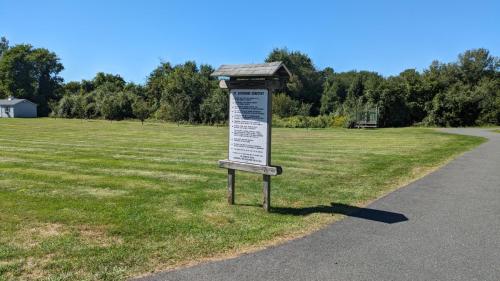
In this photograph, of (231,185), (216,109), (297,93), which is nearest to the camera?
(231,185)

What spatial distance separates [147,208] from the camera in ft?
23.6

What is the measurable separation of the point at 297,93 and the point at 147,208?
60516 millimetres

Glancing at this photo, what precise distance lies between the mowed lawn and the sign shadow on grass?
0.07 meters

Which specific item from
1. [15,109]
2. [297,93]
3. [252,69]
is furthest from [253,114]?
[15,109]

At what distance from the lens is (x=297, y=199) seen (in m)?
8.24

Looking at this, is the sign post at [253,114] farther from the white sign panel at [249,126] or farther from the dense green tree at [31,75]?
the dense green tree at [31,75]

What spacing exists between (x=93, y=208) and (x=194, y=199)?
6.00 feet

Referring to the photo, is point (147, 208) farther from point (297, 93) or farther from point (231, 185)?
point (297, 93)

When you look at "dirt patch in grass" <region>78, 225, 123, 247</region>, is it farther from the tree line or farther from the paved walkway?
the tree line

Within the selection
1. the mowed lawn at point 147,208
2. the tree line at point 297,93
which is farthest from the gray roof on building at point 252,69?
the tree line at point 297,93

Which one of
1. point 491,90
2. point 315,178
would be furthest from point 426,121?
point 315,178

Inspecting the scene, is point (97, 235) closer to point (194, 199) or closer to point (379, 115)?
point (194, 199)

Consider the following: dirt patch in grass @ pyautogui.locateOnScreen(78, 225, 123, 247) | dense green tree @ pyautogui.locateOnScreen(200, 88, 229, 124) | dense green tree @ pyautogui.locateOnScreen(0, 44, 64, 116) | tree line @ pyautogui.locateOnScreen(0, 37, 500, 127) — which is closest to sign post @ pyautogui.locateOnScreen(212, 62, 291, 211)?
dirt patch in grass @ pyautogui.locateOnScreen(78, 225, 123, 247)

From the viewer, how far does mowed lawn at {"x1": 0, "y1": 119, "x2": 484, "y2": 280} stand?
16.0 ft
